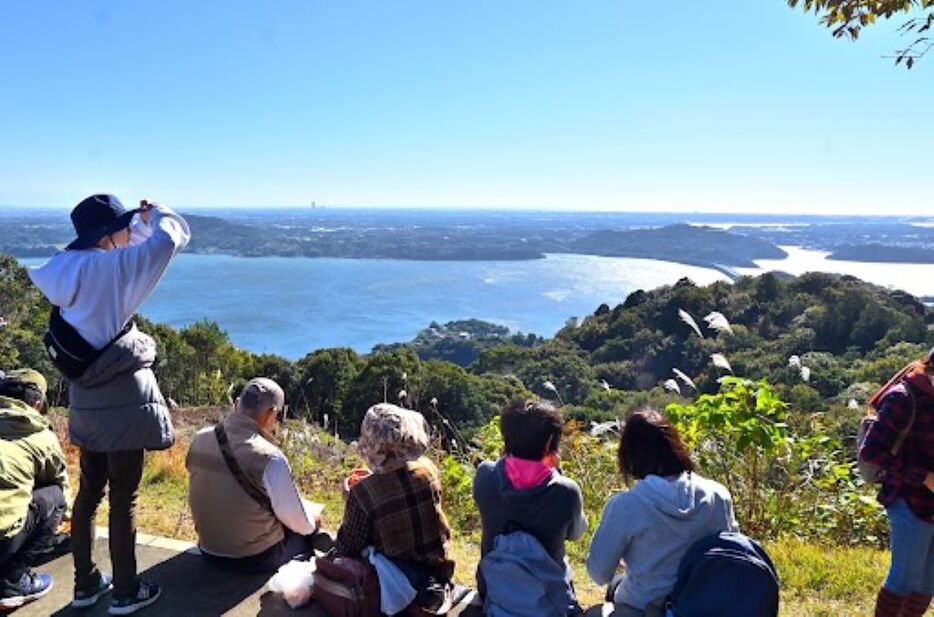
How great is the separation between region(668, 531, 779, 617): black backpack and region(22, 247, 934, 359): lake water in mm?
37271

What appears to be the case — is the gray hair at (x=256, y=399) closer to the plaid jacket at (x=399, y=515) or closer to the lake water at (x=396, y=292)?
the plaid jacket at (x=399, y=515)

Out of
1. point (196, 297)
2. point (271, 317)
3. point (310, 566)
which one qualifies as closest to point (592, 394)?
point (310, 566)

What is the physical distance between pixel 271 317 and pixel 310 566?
62.1 m

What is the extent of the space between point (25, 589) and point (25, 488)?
386 millimetres

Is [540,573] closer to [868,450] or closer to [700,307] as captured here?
[868,450]

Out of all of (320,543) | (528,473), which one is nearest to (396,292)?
(320,543)

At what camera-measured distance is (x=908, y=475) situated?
204 cm

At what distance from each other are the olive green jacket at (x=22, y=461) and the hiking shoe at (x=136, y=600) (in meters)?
0.40

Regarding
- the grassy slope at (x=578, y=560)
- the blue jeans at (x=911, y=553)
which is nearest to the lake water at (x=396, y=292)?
the grassy slope at (x=578, y=560)

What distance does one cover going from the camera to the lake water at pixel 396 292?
51.2m

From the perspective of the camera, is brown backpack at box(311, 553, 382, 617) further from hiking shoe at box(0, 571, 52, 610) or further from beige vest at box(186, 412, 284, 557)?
hiking shoe at box(0, 571, 52, 610)

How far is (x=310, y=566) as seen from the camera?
2.45 m

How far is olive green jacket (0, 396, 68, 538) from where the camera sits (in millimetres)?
2289

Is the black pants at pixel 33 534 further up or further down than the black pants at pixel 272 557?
further up
